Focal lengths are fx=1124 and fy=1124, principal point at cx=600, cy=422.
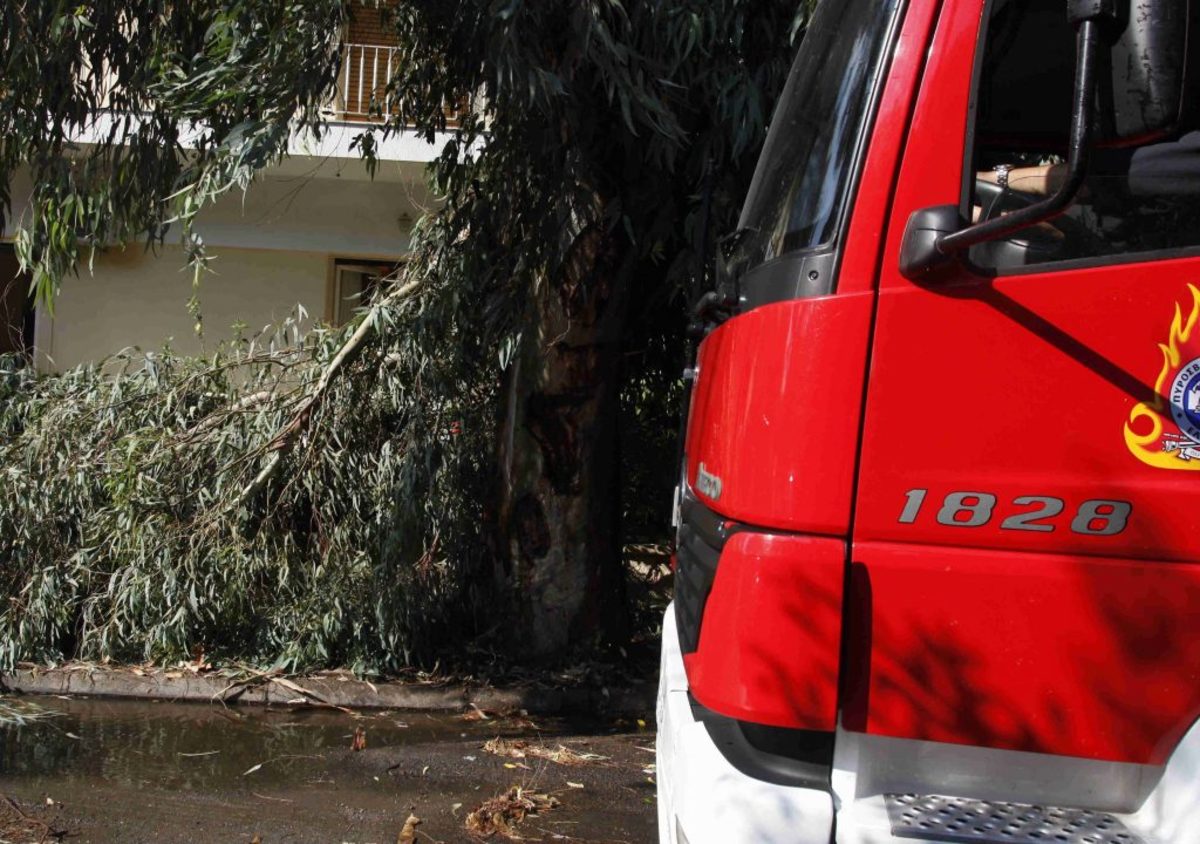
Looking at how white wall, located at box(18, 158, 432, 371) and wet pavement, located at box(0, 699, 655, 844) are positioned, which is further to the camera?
white wall, located at box(18, 158, 432, 371)

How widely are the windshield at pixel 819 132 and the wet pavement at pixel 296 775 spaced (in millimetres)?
2820

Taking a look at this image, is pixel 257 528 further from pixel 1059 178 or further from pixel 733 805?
pixel 1059 178

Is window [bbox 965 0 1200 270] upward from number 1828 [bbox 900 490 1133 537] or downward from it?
upward

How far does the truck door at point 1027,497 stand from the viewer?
7.27 ft

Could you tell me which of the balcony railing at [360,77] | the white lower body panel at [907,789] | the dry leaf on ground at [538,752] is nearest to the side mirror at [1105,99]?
the white lower body panel at [907,789]

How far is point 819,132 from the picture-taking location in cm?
264

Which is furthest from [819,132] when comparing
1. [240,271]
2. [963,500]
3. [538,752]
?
[240,271]

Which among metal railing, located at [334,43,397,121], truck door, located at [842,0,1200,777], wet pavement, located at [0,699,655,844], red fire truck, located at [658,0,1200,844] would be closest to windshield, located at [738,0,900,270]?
red fire truck, located at [658,0,1200,844]

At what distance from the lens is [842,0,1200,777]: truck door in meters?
2.22

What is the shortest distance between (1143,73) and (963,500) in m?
0.89

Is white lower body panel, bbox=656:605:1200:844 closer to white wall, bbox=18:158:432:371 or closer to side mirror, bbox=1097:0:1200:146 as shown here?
side mirror, bbox=1097:0:1200:146

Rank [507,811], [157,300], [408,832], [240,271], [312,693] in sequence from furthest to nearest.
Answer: [240,271] → [157,300] → [312,693] → [507,811] → [408,832]

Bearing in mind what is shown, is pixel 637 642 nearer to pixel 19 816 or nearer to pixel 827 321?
pixel 19 816

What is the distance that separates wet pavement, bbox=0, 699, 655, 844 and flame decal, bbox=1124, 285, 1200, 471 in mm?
2997
